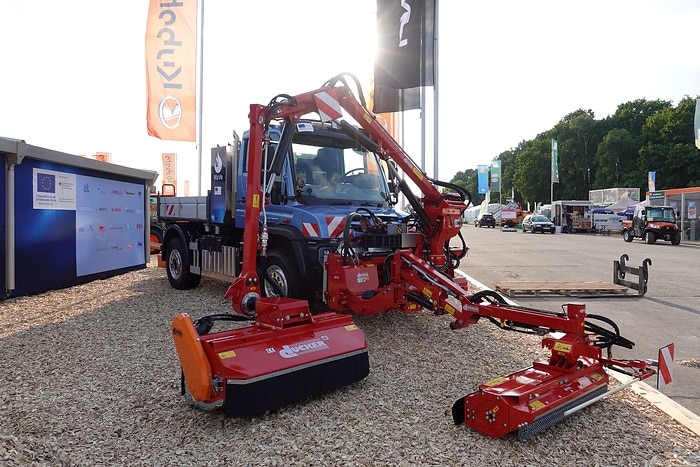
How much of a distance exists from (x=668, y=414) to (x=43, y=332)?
6.32m

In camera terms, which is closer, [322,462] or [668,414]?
[322,462]

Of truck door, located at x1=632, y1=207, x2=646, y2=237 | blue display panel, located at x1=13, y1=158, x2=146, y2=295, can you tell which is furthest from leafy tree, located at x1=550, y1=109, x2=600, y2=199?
blue display panel, located at x1=13, y1=158, x2=146, y2=295

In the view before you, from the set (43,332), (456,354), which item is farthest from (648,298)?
(43,332)

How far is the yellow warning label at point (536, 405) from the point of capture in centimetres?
334

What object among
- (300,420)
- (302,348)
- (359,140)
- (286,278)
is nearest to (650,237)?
(359,140)

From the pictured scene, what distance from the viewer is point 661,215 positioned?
27.5 m

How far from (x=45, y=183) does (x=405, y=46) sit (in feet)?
24.6

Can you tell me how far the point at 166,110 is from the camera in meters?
15.0

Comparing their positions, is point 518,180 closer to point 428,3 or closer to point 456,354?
point 428,3

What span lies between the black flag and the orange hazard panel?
8923 millimetres

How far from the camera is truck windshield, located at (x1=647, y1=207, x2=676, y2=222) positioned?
2738cm

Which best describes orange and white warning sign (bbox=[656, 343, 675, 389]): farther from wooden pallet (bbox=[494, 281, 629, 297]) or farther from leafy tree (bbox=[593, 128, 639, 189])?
leafy tree (bbox=[593, 128, 639, 189])

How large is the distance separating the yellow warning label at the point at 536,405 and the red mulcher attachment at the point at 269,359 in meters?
1.44

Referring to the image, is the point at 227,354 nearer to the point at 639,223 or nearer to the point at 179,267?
the point at 179,267
